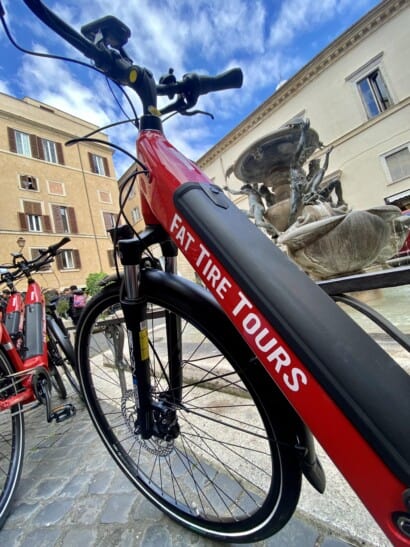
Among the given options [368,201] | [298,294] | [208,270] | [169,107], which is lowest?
[298,294]

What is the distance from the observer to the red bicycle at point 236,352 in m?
0.45

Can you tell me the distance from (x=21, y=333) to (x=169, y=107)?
1822 millimetres

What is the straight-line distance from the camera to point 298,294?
1.75 ft

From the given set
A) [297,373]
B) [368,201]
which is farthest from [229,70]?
[368,201]

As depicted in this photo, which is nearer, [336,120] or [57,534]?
[57,534]

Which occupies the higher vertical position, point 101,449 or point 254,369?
point 254,369

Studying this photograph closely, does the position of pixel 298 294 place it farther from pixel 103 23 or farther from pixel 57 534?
pixel 57 534

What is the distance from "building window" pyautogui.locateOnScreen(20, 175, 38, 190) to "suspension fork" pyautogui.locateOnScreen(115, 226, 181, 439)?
1946 cm

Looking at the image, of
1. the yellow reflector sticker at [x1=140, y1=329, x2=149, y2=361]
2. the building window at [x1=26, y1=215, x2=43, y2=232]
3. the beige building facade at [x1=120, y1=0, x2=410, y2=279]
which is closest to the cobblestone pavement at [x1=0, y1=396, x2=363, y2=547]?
the yellow reflector sticker at [x1=140, y1=329, x2=149, y2=361]

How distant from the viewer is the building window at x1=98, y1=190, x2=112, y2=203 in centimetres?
2037

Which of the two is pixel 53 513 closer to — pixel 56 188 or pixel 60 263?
pixel 60 263

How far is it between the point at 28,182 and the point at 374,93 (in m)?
20.0

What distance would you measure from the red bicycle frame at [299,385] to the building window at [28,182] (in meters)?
19.7

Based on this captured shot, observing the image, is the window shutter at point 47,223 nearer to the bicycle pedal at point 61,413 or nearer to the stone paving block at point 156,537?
the bicycle pedal at point 61,413
